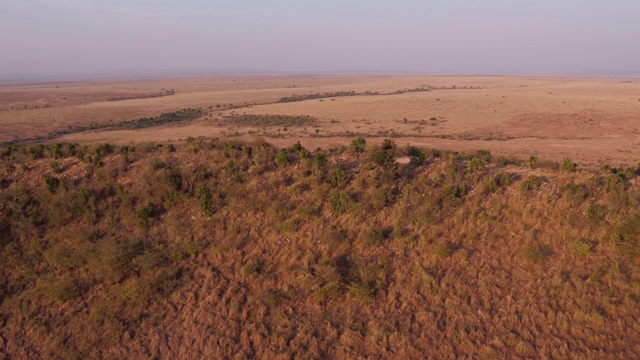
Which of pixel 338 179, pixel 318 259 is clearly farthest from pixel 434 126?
pixel 318 259

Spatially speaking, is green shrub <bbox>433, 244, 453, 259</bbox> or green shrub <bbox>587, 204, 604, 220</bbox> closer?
green shrub <bbox>433, 244, 453, 259</bbox>

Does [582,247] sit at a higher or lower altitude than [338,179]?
lower

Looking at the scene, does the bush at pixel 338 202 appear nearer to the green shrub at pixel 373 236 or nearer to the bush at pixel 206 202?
the green shrub at pixel 373 236

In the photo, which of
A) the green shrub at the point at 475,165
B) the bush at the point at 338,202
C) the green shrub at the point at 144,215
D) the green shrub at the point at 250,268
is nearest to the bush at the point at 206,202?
the green shrub at the point at 144,215

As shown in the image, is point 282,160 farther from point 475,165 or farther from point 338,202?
point 475,165

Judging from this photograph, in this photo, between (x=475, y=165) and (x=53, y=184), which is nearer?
(x=53, y=184)

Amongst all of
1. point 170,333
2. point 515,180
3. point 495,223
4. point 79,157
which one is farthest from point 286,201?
point 79,157

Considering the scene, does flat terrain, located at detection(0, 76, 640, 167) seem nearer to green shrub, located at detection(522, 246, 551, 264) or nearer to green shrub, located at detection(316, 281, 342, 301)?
green shrub, located at detection(522, 246, 551, 264)

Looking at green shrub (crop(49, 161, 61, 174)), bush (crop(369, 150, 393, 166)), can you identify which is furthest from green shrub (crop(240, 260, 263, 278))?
green shrub (crop(49, 161, 61, 174))

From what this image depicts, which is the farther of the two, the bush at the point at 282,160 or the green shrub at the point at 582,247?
the bush at the point at 282,160
